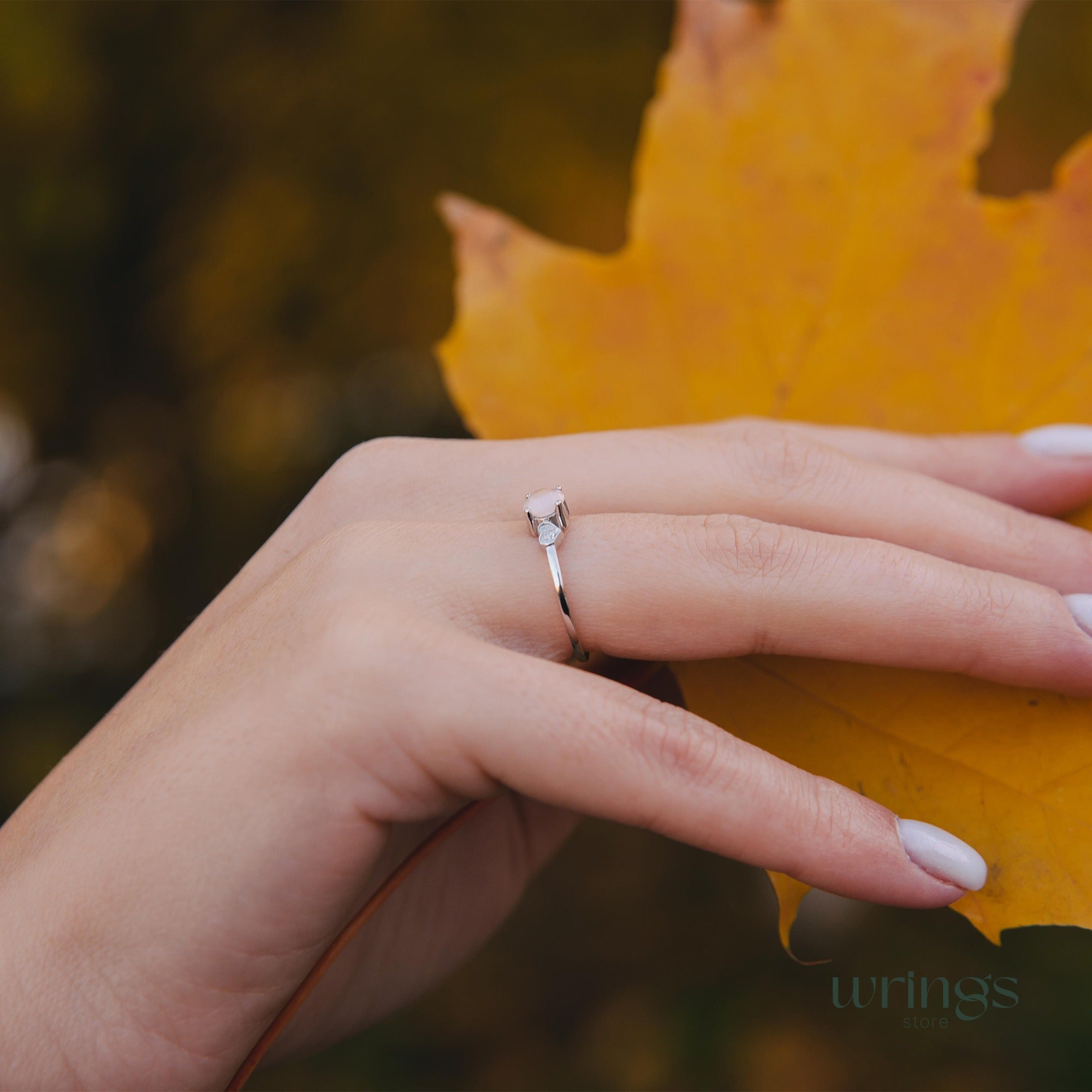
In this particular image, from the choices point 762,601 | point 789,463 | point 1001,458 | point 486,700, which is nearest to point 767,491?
point 789,463

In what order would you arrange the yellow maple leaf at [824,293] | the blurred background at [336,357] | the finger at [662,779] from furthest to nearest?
the blurred background at [336,357] → the yellow maple leaf at [824,293] → the finger at [662,779]

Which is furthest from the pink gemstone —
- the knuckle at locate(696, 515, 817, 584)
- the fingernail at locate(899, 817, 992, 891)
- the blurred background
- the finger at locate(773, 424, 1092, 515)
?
the blurred background

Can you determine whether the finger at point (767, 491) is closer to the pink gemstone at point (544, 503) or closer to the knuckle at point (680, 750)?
the pink gemstone at point (544, 503)

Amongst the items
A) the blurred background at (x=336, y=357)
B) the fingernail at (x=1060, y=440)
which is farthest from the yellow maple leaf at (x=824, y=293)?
the blurred background at (x=336, y=357)

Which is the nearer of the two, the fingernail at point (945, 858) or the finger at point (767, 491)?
the fingernail at point (945, 858)

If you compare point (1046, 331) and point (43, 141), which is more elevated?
point (43, 141)

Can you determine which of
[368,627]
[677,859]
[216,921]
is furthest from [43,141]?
[677,859]

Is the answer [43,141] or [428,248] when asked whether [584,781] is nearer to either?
[428,248]
